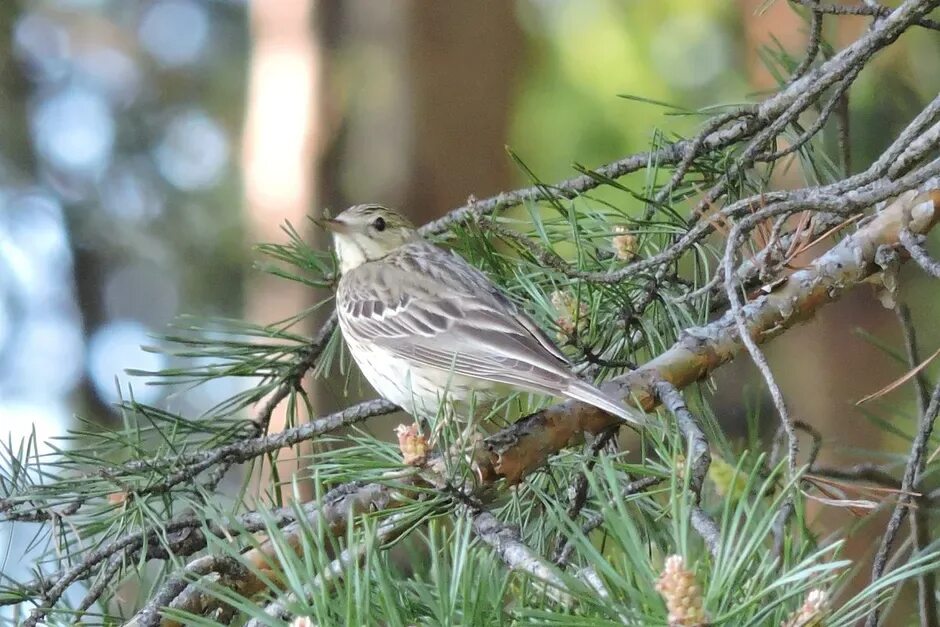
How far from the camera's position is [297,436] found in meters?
1.99

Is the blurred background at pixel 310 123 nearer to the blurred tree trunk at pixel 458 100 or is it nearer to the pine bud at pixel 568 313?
the blurred tree trunk at pixel 458 100

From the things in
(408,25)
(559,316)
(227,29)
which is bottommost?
(559,316)

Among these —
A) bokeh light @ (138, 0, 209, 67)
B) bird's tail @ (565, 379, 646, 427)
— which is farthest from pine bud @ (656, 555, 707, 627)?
bokeh light @ (138, 0, 209, 67)

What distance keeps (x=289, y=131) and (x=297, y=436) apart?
3.39 m

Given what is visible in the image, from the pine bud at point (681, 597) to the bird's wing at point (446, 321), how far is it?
42.1 inches

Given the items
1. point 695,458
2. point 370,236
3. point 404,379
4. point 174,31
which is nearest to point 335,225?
point 370,236

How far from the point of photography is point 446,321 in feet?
9.37

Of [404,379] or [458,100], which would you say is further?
[458,100]

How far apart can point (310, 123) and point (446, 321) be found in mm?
2575

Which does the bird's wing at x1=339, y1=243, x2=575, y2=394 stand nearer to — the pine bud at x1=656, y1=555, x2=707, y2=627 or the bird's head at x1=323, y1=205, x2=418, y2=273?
the bird's head at x1=323, y1=205, x2=418, y2=273

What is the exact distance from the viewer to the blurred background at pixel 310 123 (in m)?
5.11

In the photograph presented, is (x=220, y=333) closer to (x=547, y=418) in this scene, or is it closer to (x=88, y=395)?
(x=547, y=418)

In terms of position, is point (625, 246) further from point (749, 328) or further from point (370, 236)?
point (370, 236)

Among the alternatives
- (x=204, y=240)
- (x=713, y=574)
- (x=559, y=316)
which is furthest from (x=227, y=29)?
(x=713, y=574)
